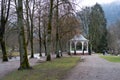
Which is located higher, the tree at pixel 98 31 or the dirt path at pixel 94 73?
the tree at pixel 98 31

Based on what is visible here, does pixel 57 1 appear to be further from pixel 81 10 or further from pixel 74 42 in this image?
pixel 74 42

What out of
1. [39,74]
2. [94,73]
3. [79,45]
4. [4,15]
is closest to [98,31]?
[79,45]

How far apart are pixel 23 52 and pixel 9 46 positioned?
56.6 meters

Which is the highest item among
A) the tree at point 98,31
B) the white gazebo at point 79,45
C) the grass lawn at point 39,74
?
the tree at point 98,31

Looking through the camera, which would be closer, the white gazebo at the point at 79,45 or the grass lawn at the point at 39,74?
the grass lawn at the point at 39,74

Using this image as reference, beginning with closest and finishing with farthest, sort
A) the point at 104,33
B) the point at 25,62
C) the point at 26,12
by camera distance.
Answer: the point at 25,62 → the point at 26,12 → the point at 104,33

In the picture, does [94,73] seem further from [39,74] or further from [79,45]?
[79,45]

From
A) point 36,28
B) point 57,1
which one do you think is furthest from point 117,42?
point 57,1

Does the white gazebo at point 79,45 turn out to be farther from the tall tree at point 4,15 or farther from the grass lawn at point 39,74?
the grass lawn at point 39,74

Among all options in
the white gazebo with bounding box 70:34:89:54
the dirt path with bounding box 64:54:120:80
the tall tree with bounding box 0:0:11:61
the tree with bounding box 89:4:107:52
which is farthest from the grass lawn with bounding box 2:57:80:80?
the tree with bounding box 89:4:107:52

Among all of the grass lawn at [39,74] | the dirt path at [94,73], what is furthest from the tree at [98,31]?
the grass lawn at [39,74]

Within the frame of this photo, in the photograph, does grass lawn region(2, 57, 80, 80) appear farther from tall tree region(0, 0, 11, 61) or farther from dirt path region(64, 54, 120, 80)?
tall tree region(0, 0, 11, 61)

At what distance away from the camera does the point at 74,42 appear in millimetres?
81250

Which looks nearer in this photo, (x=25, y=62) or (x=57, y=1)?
(x=25, y=62)
